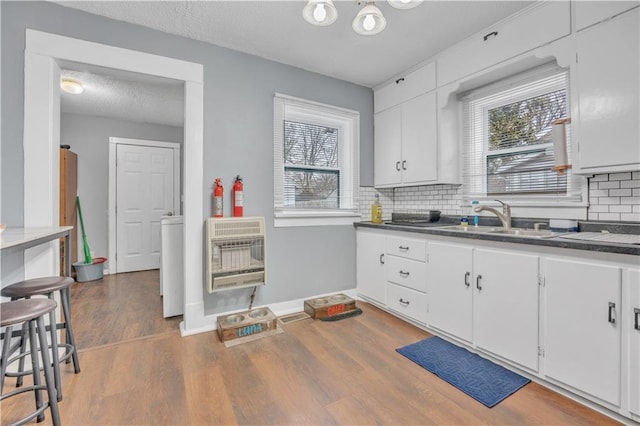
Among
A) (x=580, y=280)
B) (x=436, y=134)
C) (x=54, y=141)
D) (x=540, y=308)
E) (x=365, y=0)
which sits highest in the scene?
(x=365, y=0)

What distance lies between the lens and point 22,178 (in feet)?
6.55

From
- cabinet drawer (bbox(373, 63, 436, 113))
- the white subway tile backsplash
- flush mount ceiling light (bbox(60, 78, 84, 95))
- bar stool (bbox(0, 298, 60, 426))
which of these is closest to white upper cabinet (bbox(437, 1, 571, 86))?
cabinet drawer (bbox(373, 63, 436, 113))

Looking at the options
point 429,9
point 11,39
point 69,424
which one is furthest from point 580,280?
point 11,39

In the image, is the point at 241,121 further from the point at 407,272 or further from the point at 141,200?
the point at 141,200

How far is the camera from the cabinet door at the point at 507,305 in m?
1.80

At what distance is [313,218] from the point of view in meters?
3.13

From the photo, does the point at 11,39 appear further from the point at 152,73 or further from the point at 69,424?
the point at 69,424

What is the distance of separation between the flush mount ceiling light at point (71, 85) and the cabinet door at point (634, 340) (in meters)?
5.01

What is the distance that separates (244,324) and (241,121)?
1.83 meters

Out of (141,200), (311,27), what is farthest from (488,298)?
(141,200)

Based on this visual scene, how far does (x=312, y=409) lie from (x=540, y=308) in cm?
147

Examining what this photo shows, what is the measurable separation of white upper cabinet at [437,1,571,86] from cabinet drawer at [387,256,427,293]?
1716mm

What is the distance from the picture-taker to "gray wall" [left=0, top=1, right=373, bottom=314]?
1983mm

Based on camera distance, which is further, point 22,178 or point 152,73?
point 152,73
